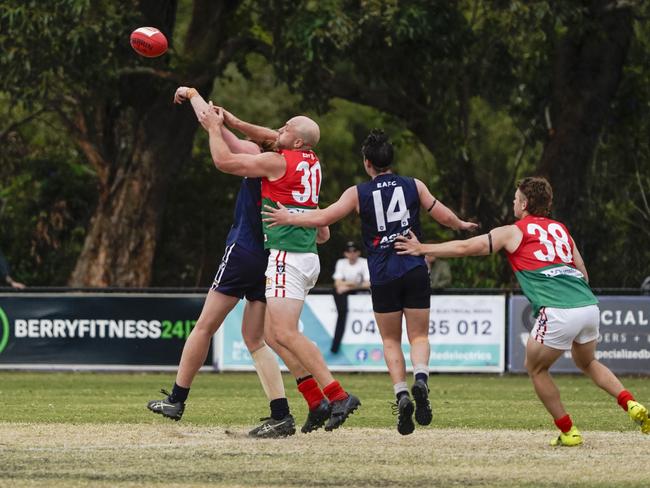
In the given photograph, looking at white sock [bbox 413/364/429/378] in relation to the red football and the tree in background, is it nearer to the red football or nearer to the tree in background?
the red football

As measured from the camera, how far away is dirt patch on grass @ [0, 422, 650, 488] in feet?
24.8

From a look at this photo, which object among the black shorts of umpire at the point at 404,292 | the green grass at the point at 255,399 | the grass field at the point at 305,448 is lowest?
the green grass at the point at 255,399

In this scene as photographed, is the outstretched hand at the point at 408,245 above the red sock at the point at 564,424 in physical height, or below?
above

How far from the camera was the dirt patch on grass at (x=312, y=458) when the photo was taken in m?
7.57

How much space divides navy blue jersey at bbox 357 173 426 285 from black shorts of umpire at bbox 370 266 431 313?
0.13 ft

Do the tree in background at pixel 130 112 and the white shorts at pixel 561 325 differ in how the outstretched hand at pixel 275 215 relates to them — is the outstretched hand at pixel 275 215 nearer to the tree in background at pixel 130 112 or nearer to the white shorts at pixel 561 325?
the white shorts at pixel 561 325

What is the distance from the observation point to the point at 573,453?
8961 mm

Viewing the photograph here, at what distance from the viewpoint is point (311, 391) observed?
10008 millimetres

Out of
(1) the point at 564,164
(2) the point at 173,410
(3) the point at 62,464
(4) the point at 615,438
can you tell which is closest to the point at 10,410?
(2) the point at 173,410

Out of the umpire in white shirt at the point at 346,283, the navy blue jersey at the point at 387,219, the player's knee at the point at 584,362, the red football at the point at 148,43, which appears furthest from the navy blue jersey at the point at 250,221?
the umpire in white shirt at the point at 346,283

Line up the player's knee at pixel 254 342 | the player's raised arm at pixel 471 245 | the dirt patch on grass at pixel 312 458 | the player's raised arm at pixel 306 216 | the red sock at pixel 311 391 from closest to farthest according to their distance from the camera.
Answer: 1. the dirt patch on grass at pixel 312 458
2. the player's raised arm at pixel 471 245
3. the player's raised arm at pixel 306 216
4. the red sock at pixel 311 391
5. the player's knee at pixel 254 342

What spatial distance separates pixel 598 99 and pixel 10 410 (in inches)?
584

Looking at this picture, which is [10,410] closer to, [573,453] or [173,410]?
[173,410]

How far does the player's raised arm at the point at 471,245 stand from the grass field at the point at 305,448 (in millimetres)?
1284
